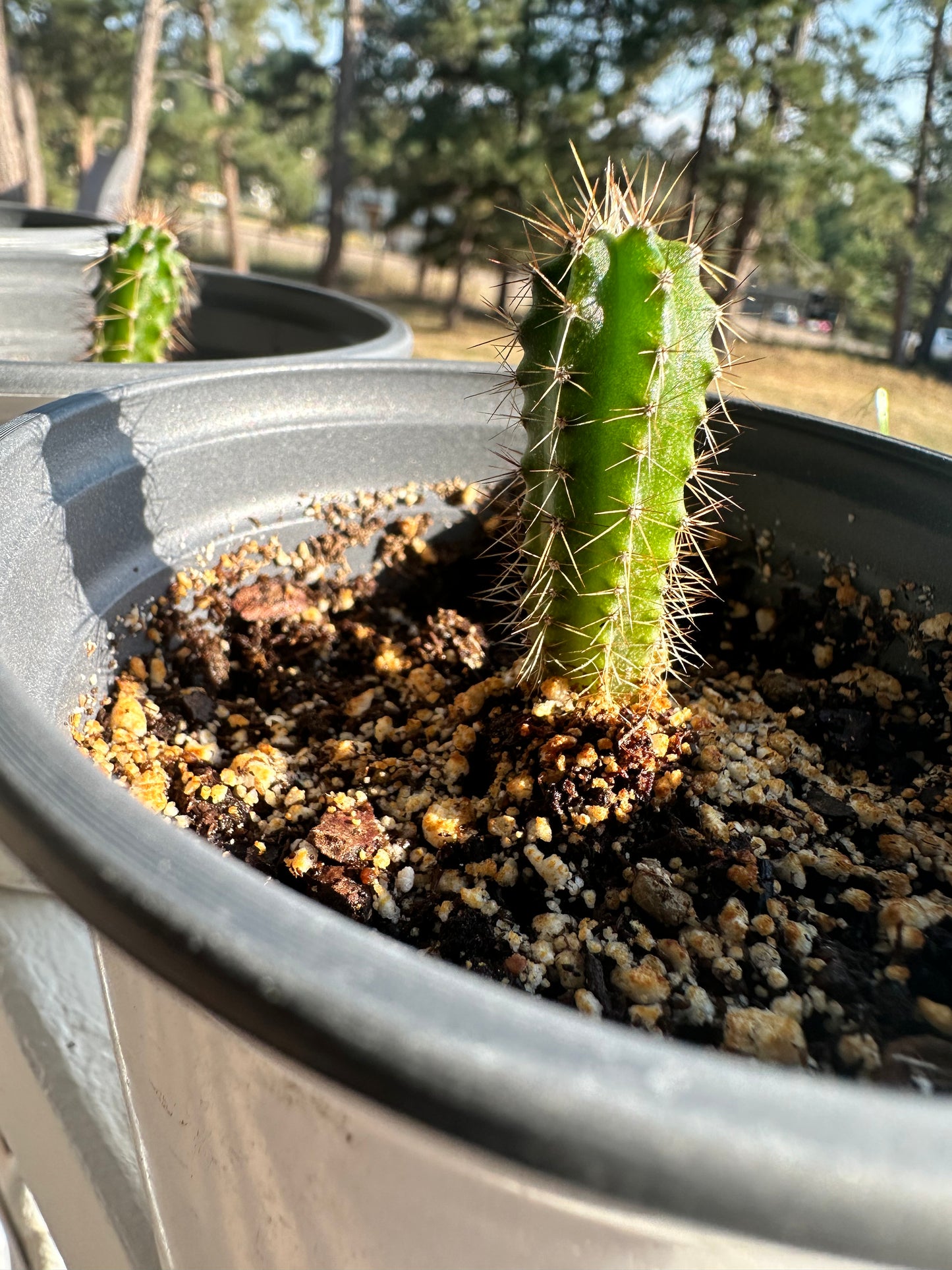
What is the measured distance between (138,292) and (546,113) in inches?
287

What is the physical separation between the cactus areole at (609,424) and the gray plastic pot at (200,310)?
59 centimetres

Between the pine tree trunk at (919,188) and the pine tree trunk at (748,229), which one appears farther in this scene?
the pine tree trunk at (919,188)

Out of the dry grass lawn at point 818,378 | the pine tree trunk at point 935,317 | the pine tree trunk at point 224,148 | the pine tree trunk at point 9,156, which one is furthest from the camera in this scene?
the pine tree trunk at point 935,317

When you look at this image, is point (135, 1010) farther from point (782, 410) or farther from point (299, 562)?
point (782, 410)

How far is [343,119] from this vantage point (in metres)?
7.33

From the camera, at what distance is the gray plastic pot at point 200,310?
4.60 ft

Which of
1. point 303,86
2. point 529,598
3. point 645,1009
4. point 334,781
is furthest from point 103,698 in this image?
point 303,86

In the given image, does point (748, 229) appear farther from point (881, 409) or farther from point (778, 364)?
point (881, 409)

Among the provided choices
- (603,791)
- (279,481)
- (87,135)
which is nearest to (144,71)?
(279,481)

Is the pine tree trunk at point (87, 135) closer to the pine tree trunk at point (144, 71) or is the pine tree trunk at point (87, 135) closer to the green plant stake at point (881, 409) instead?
the pine tree trunk at point (144, 71)

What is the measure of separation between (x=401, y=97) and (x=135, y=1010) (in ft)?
34.9

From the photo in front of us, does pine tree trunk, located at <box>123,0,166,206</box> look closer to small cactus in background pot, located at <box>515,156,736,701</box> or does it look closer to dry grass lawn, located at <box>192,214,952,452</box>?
dry grass lawn, located at <box>192,214,952,452</box>

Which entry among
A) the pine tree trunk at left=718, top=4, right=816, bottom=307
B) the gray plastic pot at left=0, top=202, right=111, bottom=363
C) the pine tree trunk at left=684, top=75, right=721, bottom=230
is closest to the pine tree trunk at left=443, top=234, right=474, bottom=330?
the pine tree trunk at left=684, top=75, right=721, bottom=230

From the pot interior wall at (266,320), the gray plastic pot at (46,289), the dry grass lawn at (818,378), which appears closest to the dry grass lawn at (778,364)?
the dry grass lawn at (818,378)
